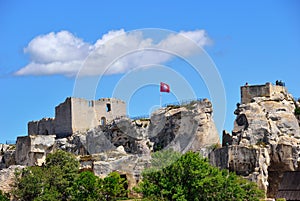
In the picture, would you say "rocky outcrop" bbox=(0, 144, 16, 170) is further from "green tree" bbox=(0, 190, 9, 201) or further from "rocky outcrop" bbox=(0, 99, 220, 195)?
"green tree" bbox=(0, 190, 9, 201)

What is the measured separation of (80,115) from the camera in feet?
269

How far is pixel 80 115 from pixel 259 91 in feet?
66.0

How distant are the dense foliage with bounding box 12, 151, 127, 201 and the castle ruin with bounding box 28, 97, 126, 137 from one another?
1625cm

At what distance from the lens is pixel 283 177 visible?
6438cm

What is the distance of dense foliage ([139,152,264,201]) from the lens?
55281 millimetres

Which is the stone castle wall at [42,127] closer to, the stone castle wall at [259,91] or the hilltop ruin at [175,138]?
the hilltop ruin at [175,138]

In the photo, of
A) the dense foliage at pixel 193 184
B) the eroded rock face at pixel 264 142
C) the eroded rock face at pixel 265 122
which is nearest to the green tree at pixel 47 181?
the dense foliage at pixel 193 184

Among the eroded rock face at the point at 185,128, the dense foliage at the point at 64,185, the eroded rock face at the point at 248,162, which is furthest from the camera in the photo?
the eroded rock face at the point at 185,128

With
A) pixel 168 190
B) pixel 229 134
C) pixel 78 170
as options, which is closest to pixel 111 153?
pixel 78 170

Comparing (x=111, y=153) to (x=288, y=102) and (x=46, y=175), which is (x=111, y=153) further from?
(x=288, y=102)

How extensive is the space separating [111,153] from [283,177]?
15.5 m

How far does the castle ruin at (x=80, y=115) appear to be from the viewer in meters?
81.4

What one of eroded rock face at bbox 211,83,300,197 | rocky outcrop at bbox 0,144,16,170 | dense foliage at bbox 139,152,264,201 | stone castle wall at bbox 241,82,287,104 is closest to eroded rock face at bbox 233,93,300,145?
eroded rock face at bbox 211,83,300,197

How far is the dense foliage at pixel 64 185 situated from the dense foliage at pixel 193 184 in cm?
372
